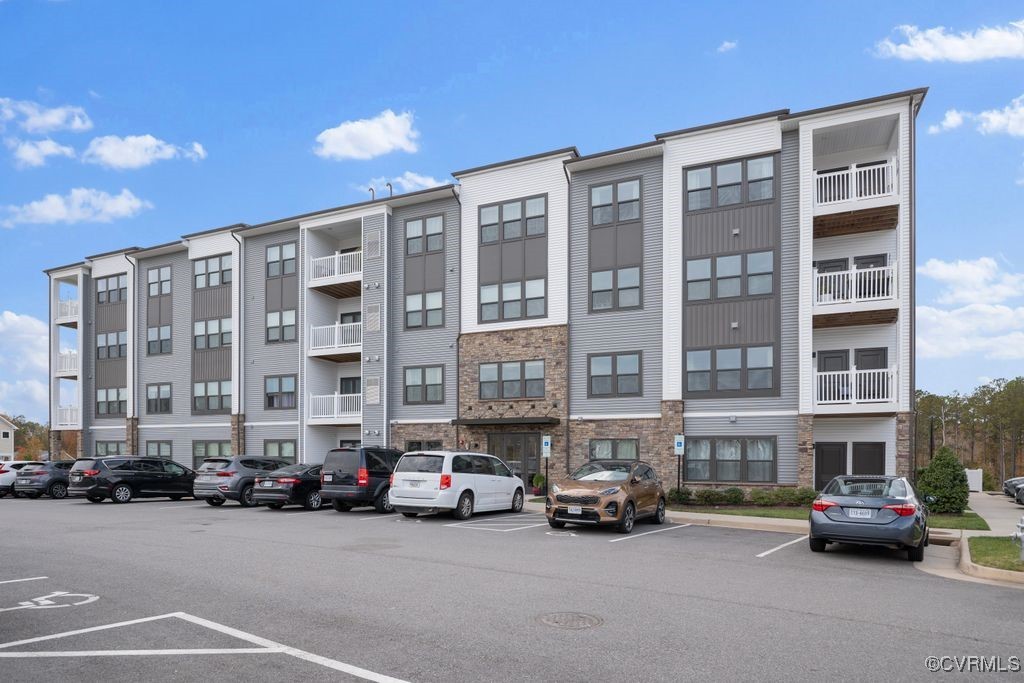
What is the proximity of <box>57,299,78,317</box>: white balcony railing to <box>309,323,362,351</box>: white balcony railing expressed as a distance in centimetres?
1760

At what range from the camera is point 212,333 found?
3659 centimetres

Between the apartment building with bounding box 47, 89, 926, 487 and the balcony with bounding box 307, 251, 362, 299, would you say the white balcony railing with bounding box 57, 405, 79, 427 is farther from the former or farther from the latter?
the balcony with bounding box 307, 251, 362, 299

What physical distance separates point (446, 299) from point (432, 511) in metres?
13.0

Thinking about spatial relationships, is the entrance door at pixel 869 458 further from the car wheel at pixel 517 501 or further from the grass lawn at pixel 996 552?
the car wheel at pixel 517 501

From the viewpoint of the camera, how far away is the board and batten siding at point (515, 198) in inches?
1103

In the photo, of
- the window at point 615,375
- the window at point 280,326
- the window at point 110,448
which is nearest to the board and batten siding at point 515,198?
the window at point 615,375

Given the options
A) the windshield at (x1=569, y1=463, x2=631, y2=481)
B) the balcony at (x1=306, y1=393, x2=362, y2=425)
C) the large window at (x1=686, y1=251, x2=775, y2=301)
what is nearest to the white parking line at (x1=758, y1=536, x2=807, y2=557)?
the windshield at (x1=569, y1=463, x2=631, y2=481)

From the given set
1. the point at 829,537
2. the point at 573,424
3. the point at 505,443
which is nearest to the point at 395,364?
the point at 505,443

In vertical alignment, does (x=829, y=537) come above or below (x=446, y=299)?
below

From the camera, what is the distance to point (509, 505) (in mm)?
20438

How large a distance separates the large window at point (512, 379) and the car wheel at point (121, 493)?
41.4ft

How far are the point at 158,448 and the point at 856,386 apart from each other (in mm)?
32198

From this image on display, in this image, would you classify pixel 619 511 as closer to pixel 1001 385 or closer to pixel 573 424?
pixel 573 424

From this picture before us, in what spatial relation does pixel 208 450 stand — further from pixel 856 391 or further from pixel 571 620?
pixel 571 620
